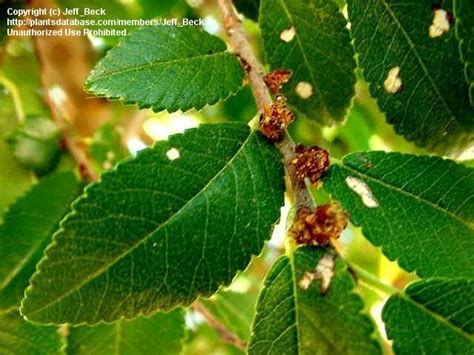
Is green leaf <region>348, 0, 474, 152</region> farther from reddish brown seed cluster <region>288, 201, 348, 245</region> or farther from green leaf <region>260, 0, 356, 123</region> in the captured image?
reddish brown seed cluster <region>288, 201, 348, 245</region>

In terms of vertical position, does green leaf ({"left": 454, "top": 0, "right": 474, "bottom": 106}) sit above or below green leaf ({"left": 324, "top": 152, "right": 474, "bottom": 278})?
above

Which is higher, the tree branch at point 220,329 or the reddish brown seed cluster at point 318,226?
the tree branch at point 220,329

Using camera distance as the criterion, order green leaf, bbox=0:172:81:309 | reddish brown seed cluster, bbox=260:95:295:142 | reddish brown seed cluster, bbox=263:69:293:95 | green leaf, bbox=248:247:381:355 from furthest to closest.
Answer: green leaf, bbox=0:172:81:309
reddish brown seed cluster, bbox=263:69:293:95
reddish brown seed cluster, bbox=260:95:295:142
green leaf, bbox=248:247:381:355

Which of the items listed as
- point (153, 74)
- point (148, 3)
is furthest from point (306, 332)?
point (148, 3)

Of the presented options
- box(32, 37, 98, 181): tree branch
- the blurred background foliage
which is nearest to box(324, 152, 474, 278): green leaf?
the blurred background foliage

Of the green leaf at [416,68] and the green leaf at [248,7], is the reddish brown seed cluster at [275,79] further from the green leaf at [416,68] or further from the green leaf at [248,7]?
the green leaf at [248,7]

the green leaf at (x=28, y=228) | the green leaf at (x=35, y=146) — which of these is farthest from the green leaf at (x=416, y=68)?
the green leaf at (x=35, y=146)
